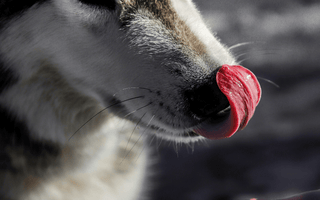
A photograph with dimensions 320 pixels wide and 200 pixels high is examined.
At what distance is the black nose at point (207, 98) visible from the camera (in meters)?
0.64

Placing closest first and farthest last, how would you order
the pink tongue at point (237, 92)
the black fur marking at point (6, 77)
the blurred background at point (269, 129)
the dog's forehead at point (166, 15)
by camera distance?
1. the pink tongue at point (237, 92)
2. the dog's forehead at point (166, 15)
3. the black fur marking at point (6, 77)
4. the blurred background at point (269, 129)

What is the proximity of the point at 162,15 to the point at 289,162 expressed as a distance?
41.3 inches

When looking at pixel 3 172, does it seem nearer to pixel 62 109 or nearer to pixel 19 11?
pixel 62 109

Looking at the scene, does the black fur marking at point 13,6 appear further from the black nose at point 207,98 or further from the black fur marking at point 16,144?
the black nose at point 207,98

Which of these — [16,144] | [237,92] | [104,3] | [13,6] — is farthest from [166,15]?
[16,144]

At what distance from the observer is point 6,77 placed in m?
0.86

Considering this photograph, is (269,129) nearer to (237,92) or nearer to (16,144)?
(237,92)

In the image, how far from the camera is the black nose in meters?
0.64

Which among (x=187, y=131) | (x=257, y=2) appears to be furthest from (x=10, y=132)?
(x=257, y=2)

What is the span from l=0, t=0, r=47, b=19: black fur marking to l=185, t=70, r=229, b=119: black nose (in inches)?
18.7

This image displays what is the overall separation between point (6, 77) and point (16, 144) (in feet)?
0.71

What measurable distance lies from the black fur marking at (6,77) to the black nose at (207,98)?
543 millimetres

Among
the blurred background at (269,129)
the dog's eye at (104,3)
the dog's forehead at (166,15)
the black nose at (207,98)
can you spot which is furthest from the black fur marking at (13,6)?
the blurred background at (269,129)

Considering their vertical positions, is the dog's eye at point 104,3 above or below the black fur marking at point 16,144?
above
